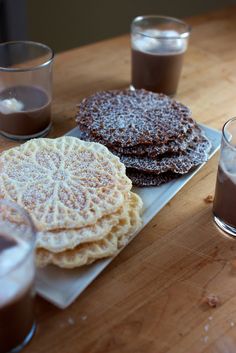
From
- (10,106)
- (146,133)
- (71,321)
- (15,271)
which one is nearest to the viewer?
(15,271)

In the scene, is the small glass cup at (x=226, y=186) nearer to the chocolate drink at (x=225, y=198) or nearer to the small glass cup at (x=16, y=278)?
the chocolate drink at (x=225, y=198)

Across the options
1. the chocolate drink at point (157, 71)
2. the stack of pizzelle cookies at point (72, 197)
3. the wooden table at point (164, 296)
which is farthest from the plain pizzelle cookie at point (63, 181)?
the chocolate drink at point (157, 71)

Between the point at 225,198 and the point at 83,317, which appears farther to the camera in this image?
the point at 225,198

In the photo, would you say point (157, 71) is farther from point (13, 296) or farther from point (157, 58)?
point (13, 296)

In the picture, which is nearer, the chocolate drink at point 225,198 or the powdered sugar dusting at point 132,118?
the chocolate drink at point 225,198

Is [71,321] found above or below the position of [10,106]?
below

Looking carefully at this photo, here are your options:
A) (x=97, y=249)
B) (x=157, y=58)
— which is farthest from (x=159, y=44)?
(x=97, y=249)
